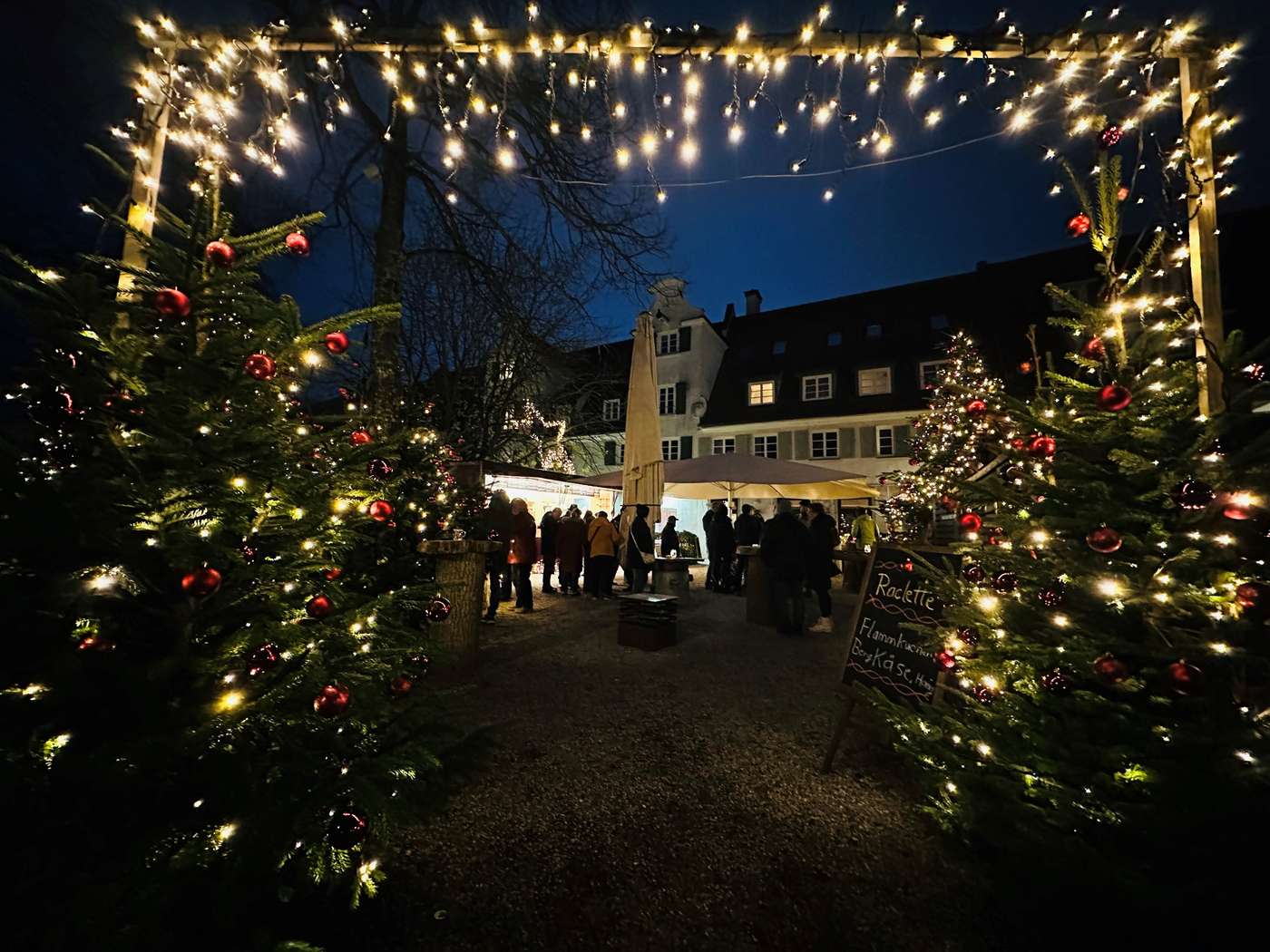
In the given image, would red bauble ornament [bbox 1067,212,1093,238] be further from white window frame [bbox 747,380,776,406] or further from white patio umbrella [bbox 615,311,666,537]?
white window frame [bbox 747,380,776,406]

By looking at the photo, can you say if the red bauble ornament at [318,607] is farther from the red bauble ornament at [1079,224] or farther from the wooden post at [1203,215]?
the wooden post at [1203,215]

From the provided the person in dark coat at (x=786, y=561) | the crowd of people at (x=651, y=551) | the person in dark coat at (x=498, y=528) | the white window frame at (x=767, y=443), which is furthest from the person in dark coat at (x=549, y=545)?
the white window frame at (x=767, y=443)

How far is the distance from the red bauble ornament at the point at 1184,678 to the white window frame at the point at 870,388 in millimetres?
18897

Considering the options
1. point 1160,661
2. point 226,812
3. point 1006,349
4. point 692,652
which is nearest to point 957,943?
point 1160,661

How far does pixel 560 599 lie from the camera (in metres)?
9.20

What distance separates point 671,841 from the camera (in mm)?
2439

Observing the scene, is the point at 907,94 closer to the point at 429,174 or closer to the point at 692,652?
the point at 692,652

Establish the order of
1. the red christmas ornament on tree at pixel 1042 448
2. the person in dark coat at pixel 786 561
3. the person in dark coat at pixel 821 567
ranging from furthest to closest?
the person in dark coat at pixel 821 567 < the person in dark coat at pixel 786 561 < the red christmas ornament on tree at pixel 1042 448

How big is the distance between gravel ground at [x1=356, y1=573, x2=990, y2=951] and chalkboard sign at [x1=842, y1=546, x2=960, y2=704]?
614 millimetres

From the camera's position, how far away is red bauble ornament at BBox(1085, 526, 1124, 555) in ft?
6.28

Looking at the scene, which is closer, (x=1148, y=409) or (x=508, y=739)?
(x=1148, y=409)

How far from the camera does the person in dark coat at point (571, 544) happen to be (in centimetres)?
937

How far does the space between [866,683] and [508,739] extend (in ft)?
8.30

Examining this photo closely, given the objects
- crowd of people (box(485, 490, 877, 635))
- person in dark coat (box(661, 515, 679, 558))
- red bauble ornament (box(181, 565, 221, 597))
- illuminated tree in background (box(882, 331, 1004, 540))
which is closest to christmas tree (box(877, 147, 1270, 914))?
red bauble ornament (box(181, 565, 221, 597))
